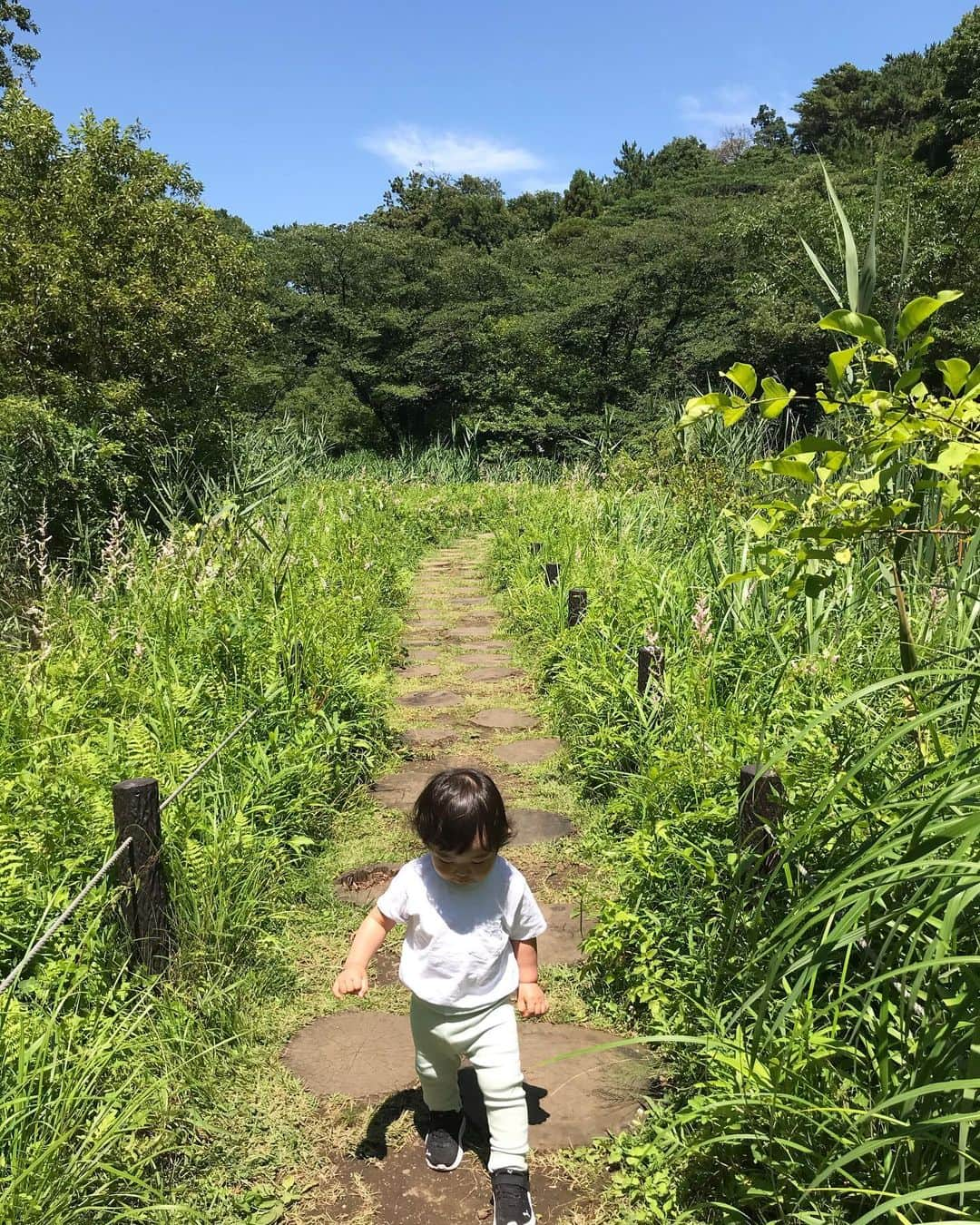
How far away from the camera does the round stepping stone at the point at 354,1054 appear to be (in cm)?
215

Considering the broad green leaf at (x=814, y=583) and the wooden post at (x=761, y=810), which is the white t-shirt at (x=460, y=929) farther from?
the broad green leaf at (x=814, y=583)

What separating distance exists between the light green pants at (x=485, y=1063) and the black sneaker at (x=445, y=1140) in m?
0.03

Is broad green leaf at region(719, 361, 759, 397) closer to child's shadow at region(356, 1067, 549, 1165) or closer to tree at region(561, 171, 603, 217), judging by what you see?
child's shadow at region(356, 1067, 549, 1165)

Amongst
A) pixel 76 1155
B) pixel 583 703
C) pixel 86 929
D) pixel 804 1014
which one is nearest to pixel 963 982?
pixel 804 1014

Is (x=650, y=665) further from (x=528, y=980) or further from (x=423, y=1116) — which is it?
(x=423, y=1116)

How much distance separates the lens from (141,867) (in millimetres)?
2123

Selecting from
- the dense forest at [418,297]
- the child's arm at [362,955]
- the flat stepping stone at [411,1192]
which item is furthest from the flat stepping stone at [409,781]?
the dense forest at [418,297]

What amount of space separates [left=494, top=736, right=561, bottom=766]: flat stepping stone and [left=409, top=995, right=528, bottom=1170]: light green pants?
2225 mm

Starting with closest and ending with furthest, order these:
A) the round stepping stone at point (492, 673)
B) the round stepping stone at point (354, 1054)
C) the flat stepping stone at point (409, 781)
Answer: the round stepping stone at point (354, 1054) → the flat stepping stone at point (409, 781) → the round stepping stone at point (492, 673)

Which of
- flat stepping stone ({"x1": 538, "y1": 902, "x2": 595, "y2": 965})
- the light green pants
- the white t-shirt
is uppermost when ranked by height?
the white t-shirt

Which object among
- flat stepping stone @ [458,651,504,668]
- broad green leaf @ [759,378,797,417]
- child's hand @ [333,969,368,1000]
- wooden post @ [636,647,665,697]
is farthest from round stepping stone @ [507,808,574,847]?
broad green leaf @ [759,378,797,417]

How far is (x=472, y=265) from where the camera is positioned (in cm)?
2634

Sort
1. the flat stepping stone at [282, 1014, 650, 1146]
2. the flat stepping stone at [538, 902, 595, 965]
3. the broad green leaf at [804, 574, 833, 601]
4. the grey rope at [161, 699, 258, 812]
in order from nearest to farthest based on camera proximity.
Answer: the broad green leaf at [804, 574, 833, 601], the flat stepping stone at [282, 1014, 650, 1146], the grey rope at [161, 699, 258, 812], the flat stepping stone at [538, 902, 595, 965]

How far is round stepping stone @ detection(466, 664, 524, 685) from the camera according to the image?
5.60 meters
